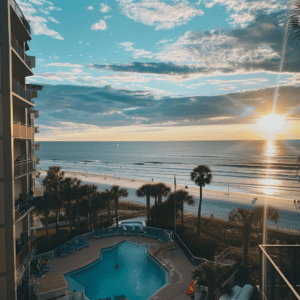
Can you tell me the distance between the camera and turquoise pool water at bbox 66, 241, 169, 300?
1880cm

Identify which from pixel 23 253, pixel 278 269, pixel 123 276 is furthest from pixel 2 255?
pixel 123 276

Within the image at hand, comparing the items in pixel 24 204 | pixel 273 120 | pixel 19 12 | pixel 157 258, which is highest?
pixel 19 12

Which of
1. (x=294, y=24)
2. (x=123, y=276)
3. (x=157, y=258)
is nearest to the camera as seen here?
(x=294, y=24)

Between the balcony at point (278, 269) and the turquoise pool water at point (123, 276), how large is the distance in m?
13.8

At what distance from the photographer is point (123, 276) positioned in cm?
2127

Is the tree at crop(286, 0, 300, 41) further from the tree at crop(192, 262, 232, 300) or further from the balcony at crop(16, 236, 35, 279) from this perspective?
the balcony at crop(16, 236, 35, 279)

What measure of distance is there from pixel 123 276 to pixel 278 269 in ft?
62.3

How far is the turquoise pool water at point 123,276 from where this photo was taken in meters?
18.8

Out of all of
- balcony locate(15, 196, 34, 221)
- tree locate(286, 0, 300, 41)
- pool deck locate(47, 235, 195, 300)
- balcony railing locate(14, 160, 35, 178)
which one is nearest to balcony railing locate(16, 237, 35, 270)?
balcony locate(15, 196, 34, 221)

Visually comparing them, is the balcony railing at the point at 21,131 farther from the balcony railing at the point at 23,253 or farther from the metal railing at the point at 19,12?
the balcony railing at the point at 23,253

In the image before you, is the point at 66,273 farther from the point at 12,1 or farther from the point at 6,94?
the point at 12,1

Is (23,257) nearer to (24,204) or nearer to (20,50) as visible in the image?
(24,204)

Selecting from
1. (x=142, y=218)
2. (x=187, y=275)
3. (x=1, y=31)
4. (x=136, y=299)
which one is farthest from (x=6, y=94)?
(x=142, y=218)

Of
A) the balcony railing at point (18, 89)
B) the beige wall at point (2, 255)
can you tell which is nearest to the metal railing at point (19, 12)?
the balcony railing at point (18, 89)
